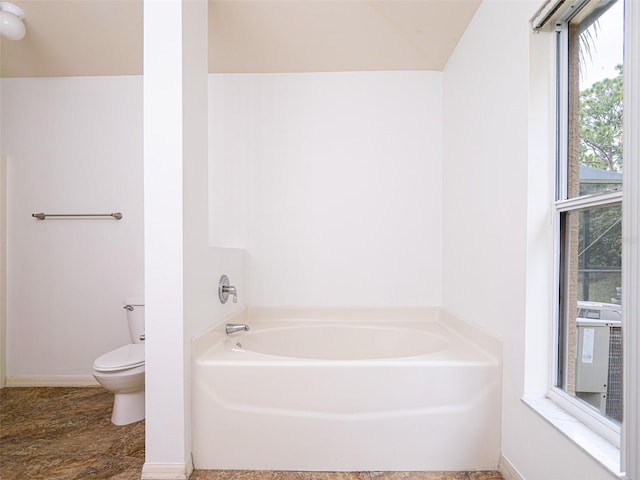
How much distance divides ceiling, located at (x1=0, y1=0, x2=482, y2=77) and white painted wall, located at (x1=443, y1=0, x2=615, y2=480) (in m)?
0.24

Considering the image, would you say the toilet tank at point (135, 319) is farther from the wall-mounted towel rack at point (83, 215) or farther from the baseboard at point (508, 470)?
the baseboard at point (508, 470)

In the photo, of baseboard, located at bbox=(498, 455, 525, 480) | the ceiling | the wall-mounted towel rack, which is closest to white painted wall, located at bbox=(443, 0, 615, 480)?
baseboard, located at bbox=(498, 455, 525, 480)

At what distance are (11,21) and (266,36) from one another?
1.44m

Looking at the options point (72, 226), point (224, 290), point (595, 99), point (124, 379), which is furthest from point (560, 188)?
point (72, 226)

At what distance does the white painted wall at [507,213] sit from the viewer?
147 centimetres

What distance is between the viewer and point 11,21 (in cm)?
218

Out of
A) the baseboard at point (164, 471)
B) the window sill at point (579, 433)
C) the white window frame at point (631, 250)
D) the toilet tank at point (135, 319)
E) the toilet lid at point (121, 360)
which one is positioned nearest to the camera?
the white window frame at point (631, 250)

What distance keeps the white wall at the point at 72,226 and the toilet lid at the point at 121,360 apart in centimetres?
59

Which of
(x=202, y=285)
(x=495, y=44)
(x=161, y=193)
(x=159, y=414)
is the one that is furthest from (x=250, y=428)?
(x=495, y=44)

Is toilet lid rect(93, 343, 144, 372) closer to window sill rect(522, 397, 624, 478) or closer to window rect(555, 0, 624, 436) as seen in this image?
window sill rect(522, 397, 624, 478)

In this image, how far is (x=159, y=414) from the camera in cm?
164

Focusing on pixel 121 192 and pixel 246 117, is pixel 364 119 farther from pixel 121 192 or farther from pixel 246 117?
pixel 121 192

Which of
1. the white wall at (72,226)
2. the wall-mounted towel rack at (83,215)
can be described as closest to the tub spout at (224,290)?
the white wall at (72,226)

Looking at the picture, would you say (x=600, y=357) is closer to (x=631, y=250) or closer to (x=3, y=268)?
(x=631, y=250)
